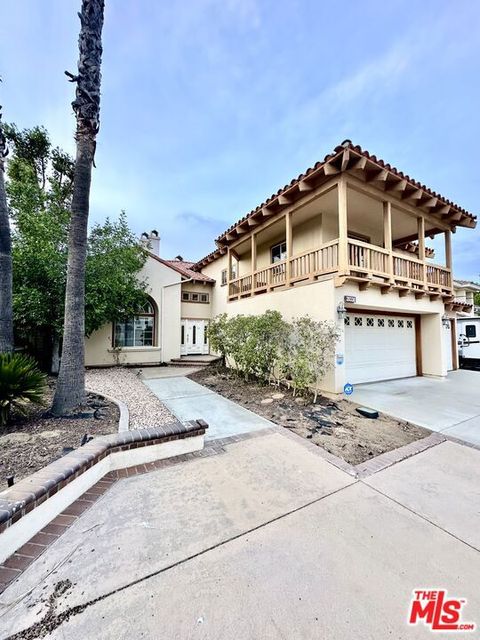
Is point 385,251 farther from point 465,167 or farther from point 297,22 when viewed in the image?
point 465,167

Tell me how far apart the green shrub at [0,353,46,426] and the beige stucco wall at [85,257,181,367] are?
Answer: 7720 millimetres

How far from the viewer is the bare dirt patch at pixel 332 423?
4288mm

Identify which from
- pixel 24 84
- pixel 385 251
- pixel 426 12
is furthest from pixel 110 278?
pixel 426 12

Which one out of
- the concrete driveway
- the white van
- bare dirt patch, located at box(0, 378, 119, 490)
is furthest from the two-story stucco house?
bare dirt patch, located at box(0, 378, 119, 490)

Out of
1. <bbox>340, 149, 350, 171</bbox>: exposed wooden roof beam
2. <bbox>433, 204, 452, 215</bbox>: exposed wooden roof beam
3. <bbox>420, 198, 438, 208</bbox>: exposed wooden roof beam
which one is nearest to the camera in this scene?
<bbox>340, 149, 350, 171</bbox>: exposed wooden roof beam

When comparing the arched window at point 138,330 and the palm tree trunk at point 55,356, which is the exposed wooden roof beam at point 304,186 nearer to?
the arched window at point 138,330

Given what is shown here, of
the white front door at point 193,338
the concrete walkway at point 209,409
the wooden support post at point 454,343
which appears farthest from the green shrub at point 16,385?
the wooden support post at point 454,343

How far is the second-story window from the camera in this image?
1096cm

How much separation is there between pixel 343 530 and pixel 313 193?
26.3 ft

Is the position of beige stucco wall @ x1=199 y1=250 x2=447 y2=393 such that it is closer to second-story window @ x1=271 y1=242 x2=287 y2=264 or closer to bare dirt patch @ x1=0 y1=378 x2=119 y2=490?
second-story window @ x1=271 y1=242 x2=287 y2=264

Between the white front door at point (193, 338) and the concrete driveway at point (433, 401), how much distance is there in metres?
9.00

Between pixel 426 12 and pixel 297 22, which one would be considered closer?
pixel 426 12

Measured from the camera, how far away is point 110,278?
1000 centimetres

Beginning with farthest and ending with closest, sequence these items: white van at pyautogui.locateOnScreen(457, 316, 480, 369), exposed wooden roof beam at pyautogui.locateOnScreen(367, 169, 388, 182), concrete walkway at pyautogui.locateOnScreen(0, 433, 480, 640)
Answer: white van at pyautogui.locateOnScreen(457, 316, 480, 369)
exposed wooden roof beam at pyautogui.locateOnScreen(367, 169, 388, 182)
concrete walkway at pyautogui.locateOnScreen(0, 433, 480, 640)
